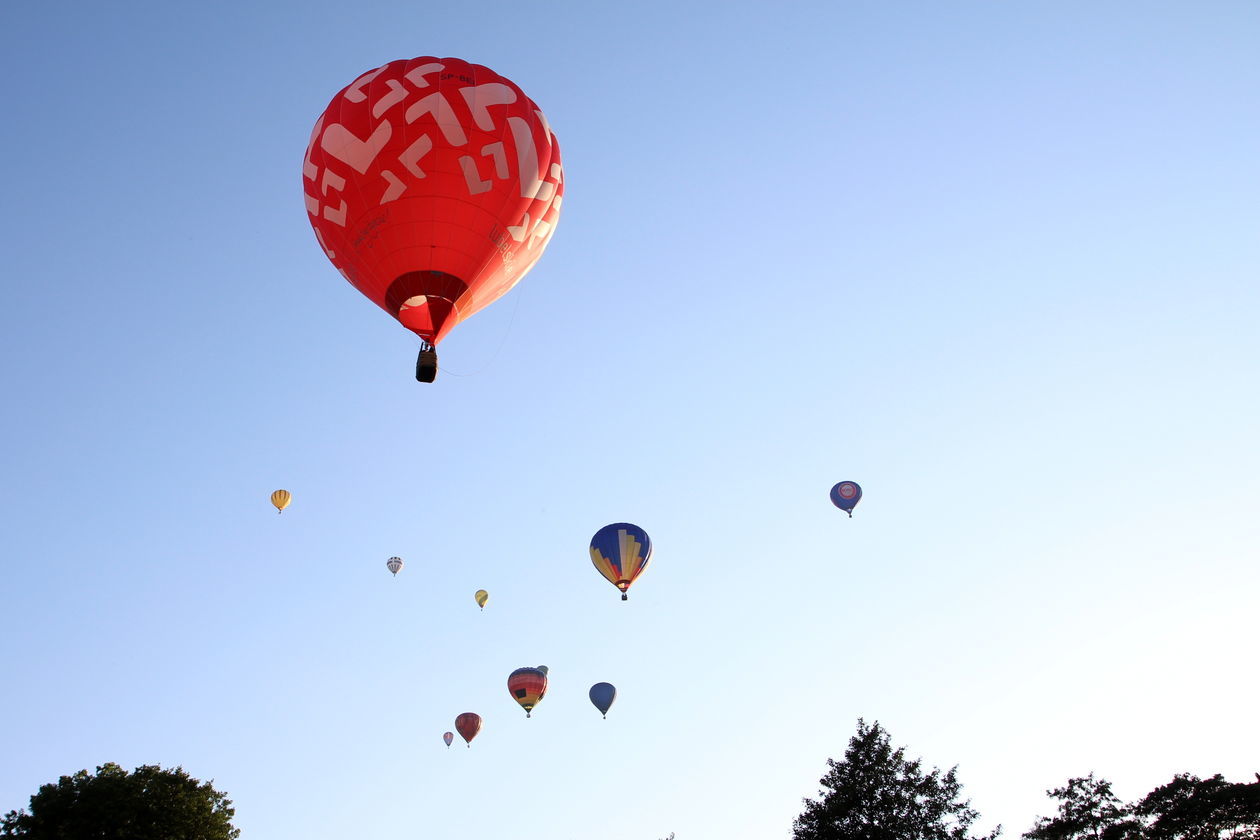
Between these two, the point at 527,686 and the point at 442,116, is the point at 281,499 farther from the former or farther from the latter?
the point at 442,116

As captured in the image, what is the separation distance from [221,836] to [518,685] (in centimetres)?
1517

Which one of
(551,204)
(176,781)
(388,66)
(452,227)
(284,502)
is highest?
(284,502)

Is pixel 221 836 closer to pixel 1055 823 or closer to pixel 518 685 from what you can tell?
pixel 518 685

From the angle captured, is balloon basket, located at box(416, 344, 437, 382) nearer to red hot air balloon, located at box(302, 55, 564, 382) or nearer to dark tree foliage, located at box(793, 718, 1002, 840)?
red hot air balloon, located at box(302, 55, 564, 382)

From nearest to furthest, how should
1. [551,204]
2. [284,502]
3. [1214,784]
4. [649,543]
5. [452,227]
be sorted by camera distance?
1. [452,227]
2. [551,204]
3. [649,543]
4. [1214,784]
5. [284,502]

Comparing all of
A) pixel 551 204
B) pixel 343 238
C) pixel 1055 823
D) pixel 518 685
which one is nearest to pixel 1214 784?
pixel 1055 823

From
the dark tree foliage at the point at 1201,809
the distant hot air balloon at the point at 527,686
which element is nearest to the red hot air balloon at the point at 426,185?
the distant hot air balloon at the point at 527,686

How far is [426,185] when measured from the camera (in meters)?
17.9

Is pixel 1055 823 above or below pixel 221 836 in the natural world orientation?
above

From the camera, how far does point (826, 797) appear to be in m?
37.3

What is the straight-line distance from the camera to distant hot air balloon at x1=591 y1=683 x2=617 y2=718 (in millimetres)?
48094

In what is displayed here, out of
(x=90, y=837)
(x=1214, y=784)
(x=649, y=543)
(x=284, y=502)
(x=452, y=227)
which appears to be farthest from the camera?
(x=284, y=502)

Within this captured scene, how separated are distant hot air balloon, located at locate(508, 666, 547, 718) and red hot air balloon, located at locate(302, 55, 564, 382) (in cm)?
3212

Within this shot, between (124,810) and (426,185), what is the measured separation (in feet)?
98.7
